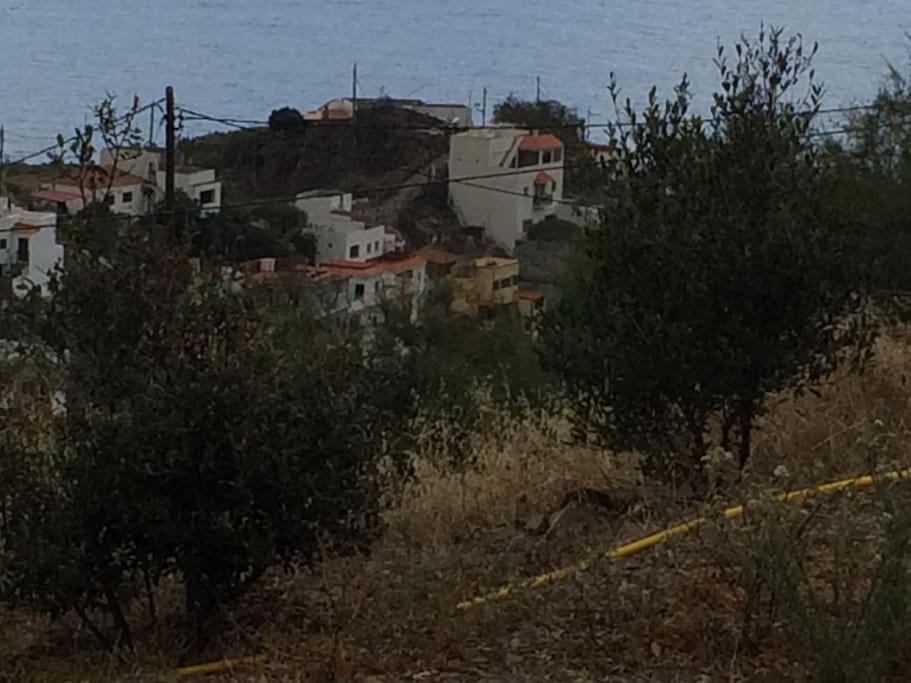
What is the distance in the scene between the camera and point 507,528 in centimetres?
582

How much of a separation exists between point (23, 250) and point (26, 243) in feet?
0.40

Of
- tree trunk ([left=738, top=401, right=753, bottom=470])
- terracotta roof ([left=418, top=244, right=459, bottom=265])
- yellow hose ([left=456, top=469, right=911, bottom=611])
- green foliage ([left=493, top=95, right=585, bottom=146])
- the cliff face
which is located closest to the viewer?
yellow hose ([left=456, top=469, right=911, bottom=611])

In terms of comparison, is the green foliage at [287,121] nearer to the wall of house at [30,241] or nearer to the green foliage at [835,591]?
the wall of house at [30,241]

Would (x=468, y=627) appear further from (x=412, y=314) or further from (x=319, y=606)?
(x=412, y=314)

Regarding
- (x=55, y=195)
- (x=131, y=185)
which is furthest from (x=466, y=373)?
(x=55, y=195)

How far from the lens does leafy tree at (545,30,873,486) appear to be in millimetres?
5191

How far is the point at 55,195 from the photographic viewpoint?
12.7 meters

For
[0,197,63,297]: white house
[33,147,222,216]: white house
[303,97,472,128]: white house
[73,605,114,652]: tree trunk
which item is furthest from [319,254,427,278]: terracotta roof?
[73,605,114,652]: tree trunk

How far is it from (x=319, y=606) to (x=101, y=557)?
2.69 feet

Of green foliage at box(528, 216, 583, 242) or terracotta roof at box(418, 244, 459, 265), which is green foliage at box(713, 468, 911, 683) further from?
terracotta roof at box(418, 244, 459, 265)

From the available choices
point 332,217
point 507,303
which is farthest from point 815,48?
point 332,217

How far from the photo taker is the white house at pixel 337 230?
19969mm

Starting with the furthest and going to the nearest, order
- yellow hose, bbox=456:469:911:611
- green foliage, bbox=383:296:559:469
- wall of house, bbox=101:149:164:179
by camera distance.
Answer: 1. wall of house, bbox=101:149:164:179
2. green foliage, bbox=383:296:559:469
3. yellow hose, bbox=456:469:911:611

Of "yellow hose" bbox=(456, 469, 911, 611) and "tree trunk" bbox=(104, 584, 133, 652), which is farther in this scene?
"tree trunk" bbox=(104, 584, 133, 652)
